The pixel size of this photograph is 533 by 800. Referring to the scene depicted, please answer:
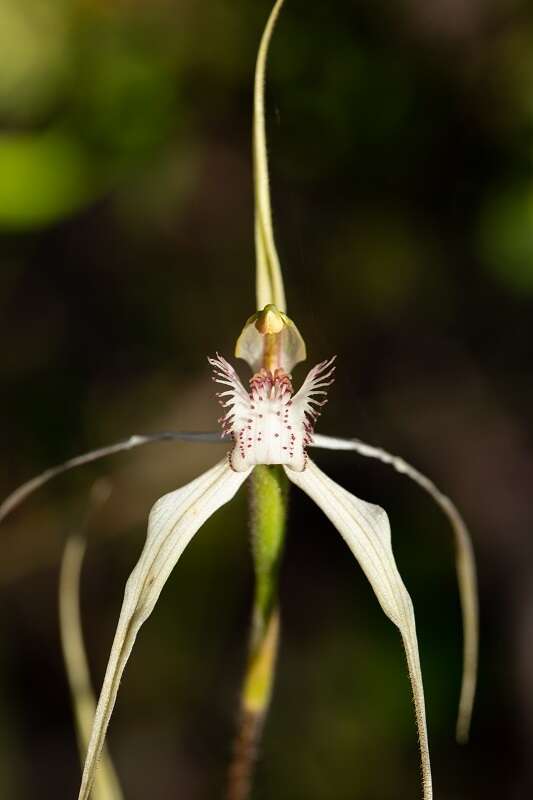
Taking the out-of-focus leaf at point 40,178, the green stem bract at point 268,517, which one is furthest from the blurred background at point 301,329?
the green stem bract at point 268,517

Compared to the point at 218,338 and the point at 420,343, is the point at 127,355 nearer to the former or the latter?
the point at 218,338

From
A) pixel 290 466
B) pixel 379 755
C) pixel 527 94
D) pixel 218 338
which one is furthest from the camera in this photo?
pixel 218 338

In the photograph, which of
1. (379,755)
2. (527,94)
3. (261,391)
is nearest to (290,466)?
(261,391)

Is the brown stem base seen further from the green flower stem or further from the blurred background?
the blurred background

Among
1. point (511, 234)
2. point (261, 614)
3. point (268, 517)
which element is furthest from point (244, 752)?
point (511, 234)

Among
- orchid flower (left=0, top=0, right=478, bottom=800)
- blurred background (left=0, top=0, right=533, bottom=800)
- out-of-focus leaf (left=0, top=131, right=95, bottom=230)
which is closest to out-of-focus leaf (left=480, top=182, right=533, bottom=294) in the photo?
blurred background (left=0, top=0, right=533, bottom=800)

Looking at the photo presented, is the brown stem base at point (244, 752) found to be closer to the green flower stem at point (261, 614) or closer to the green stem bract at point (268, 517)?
the green flower stem at point (261, 614)
